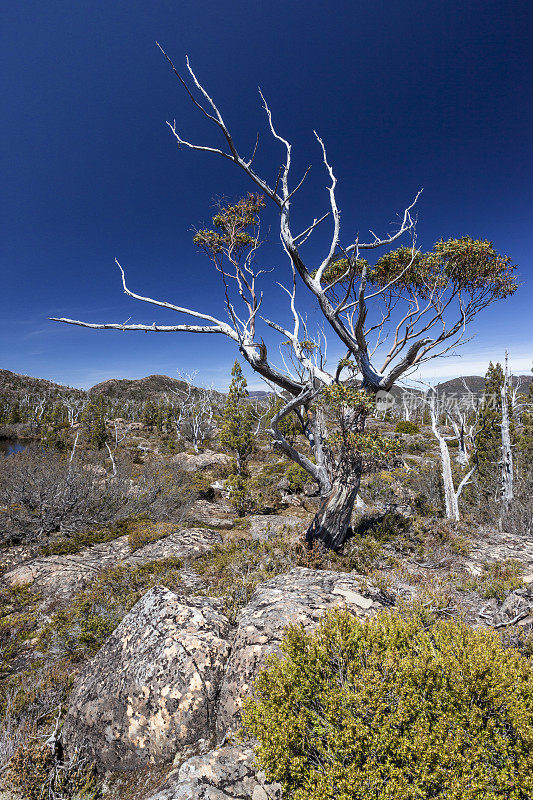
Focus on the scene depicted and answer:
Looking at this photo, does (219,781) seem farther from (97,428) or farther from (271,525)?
(97,428)

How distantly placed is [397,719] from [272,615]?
2.11 metres

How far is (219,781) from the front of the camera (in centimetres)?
242

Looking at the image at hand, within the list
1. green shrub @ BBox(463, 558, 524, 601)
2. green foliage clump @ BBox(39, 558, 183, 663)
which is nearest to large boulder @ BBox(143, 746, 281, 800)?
green foliage clump @ BBox(39, 558, 183, 663)

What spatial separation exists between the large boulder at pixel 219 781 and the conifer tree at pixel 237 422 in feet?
60.5

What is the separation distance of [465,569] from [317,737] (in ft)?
22.6

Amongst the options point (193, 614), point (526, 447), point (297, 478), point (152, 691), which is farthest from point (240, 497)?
point (526, 447)

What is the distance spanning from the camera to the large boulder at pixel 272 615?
3.16m

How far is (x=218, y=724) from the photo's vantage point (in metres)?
3.09

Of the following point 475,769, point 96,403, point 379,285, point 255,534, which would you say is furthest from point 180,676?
point 96,403

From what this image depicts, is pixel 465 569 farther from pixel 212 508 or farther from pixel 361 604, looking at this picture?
pixel 212 508

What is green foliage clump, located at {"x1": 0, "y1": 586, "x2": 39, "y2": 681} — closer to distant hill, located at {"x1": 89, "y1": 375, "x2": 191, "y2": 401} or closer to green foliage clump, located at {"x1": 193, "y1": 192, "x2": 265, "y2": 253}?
green foliage clump, located at {"x1": 193, "y1": 192, "x2": 265, "y2": 253}

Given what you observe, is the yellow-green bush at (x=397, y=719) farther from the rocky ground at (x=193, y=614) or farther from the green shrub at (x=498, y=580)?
the green shrub at (x=498, y=580)

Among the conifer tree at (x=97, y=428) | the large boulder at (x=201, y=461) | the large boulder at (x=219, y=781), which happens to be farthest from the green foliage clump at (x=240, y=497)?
the conifer tree at (x=97, y=428)

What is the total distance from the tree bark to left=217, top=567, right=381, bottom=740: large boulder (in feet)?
7.41
